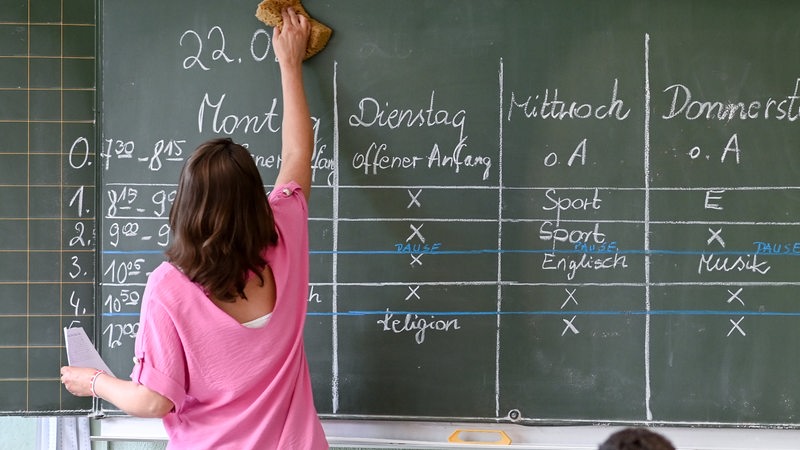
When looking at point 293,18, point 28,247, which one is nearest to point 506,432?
point 293,18

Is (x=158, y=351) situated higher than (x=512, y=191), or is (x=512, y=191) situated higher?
(x=512, y=191)

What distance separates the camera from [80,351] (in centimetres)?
195

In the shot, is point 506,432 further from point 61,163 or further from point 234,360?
point 61,163

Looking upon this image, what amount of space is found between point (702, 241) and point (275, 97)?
1379mm

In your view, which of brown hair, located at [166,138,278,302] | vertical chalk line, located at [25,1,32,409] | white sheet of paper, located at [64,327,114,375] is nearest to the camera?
brown hair, located at [166,138,278,302]

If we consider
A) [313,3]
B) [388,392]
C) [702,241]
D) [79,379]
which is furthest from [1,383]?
[702,241]

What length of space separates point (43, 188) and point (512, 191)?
1.53 metres

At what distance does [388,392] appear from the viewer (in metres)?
2.29

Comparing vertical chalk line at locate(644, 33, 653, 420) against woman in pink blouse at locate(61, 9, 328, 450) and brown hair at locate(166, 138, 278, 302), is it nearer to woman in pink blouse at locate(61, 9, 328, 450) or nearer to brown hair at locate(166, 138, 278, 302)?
woman in pink blouse at locate(61, 9, 328, 450)

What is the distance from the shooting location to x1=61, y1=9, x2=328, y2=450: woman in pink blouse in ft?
5.33

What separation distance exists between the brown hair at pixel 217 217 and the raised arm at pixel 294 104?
16.1 inches

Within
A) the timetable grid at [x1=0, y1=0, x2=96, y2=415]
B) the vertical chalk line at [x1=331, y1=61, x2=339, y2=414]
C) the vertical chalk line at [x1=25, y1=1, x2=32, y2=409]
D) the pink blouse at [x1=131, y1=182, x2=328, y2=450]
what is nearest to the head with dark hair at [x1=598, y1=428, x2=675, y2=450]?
the pink blouse at [x1=131, y1=182, x2=328, y2=450]

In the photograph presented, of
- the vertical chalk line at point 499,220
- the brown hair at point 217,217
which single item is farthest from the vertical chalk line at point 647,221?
the brown hair at point 217,217

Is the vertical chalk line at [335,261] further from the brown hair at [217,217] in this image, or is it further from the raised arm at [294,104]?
the brown hair at [217,217]
